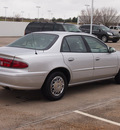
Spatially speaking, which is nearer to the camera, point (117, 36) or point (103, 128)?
point (103, 128)

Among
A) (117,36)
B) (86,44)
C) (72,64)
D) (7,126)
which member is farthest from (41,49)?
(117,36)

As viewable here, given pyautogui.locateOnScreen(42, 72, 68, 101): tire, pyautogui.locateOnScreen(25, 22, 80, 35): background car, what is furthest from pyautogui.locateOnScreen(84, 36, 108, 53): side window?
pyautogui.locateOnScreen(25, 22, 80, 35): background car

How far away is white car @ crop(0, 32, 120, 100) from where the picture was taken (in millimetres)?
5402

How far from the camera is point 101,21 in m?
70.8

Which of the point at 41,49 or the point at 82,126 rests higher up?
the point at 41,49

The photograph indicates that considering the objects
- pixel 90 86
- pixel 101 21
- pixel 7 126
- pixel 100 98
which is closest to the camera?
pixel 7 126

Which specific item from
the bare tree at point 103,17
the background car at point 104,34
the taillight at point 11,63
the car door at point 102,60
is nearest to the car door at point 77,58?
the car door at point 102,60

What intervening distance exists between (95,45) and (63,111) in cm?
241

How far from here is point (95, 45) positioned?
707 cm

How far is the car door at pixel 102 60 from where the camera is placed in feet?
22.5

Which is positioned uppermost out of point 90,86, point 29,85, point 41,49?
point 41,49

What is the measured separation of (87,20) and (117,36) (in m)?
46.1

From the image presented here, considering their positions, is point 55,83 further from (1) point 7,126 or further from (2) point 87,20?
(2) point 87,20

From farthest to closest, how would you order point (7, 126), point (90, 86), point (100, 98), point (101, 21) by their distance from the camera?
point (101, 21) → point (90, 86) → point (100, 98) → point (7, 126)
